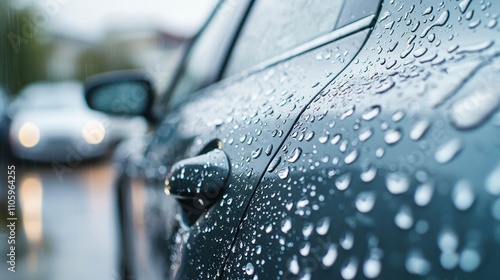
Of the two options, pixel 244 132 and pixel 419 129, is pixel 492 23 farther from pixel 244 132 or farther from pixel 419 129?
pixel 244 132

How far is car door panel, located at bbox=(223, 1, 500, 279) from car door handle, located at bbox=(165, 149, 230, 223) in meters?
0.16

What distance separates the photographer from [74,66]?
2484cm

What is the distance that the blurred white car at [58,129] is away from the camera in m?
9.95

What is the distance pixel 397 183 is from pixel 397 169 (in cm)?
2

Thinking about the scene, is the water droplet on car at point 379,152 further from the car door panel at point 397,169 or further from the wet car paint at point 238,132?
the wet car paint at point 238,132

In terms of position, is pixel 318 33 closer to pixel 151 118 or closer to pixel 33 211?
pixel 151 118

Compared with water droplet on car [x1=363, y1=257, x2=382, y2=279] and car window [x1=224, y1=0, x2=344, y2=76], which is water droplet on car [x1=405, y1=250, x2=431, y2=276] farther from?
car window [x1=224, y1=0, x2=344, y2=76]

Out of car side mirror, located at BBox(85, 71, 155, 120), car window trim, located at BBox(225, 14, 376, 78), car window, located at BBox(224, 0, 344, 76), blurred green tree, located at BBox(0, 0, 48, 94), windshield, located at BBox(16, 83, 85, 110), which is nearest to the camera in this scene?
car window trim, located at BBox(225, 14, 376, 78)

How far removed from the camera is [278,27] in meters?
1.60

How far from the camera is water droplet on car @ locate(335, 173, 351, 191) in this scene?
78 centimetres

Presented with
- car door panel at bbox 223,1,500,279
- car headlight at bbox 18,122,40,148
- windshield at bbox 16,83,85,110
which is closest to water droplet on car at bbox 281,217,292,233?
car door panel at bbox 223,1,500,279

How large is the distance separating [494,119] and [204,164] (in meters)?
0.65

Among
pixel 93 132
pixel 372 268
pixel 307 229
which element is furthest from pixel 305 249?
pixel 93 132

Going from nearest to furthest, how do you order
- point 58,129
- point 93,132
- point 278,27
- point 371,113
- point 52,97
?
point 371,113, point 278,27, point 58,129, point 93,132, point 52,97
